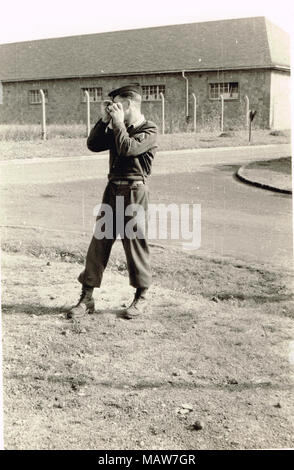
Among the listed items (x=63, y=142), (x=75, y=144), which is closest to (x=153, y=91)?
(x=75, y=144)

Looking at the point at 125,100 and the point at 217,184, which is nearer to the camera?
the point at 125,100

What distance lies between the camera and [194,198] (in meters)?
8.32

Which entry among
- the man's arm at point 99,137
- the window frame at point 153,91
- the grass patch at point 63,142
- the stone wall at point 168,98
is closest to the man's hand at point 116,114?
the man's arm at point 99,137

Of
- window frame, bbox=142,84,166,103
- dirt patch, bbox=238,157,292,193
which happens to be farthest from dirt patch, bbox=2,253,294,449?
window frame, bbox=142,84,166,103

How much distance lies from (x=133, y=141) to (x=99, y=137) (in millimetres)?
256

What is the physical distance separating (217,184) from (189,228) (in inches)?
104

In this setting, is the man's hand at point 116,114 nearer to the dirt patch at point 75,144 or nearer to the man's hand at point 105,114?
the man's hand at point 105,114

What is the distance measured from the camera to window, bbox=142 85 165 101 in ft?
69.9

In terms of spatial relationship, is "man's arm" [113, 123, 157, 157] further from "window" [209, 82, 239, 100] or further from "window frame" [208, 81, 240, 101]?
"window" [209, 82, 239, 100]

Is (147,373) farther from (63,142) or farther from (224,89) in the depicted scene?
(224,89)

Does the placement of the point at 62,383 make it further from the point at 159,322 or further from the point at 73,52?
the point at 73,52

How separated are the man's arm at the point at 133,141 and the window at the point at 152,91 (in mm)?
17266

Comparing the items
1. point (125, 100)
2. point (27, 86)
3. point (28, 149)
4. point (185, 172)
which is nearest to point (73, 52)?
point (27, 86)

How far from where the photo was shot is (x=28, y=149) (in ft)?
40.6
